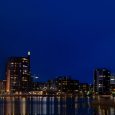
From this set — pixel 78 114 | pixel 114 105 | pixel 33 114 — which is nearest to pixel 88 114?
pixel 78 114

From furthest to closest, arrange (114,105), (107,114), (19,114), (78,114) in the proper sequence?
(114,105), (78,114), (19,114), (107,114)

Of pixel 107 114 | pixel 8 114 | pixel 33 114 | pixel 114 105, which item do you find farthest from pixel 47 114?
pixel 114 105

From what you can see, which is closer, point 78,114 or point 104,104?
point 78,114

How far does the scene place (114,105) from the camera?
118 metres

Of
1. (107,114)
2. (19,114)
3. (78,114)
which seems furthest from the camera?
(78,114)

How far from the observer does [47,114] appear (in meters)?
95.5

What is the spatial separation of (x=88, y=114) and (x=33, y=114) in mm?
10962

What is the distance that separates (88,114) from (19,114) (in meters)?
13.4

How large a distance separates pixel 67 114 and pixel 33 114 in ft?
22.8

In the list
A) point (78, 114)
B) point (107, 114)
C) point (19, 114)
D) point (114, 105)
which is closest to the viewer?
point (107, 114)

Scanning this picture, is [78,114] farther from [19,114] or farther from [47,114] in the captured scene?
[19,114]

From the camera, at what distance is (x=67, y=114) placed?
9550 cm

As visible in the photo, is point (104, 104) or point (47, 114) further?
point (104, 104)

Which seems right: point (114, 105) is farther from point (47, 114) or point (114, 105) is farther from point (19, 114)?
point (19, 114)
